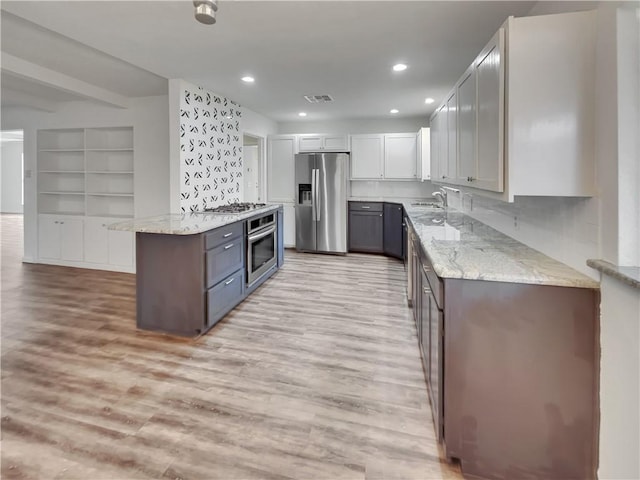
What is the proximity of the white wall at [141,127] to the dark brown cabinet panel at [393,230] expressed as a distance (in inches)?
143

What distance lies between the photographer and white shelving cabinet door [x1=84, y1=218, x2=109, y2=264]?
533 centimetres

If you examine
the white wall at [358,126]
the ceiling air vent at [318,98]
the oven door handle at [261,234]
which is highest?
the white wall at [358,126]

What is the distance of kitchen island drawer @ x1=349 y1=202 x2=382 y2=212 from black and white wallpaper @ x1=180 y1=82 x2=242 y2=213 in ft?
6.92

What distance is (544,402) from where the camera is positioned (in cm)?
150

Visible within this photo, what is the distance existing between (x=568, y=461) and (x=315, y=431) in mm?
1156

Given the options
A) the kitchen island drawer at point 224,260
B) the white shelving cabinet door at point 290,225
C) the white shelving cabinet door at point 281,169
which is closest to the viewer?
the kitchen island drawer at point 224,260

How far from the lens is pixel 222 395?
217cm

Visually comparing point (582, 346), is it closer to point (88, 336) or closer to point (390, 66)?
point (390, 66)

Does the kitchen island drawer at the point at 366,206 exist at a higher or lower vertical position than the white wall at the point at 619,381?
higher

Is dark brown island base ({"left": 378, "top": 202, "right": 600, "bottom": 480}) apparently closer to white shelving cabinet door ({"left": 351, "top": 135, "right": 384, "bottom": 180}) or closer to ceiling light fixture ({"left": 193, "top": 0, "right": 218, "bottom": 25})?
ceiling light fixture ({"left": 193, "top": 0, "right": 218, "bottom": 25})

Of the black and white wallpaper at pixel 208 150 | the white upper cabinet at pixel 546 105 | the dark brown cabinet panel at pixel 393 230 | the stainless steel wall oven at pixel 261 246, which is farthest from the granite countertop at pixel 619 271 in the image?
the dark brown cabinet panel at pixel 393 230

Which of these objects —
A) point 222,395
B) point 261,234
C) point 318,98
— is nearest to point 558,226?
point 222,395

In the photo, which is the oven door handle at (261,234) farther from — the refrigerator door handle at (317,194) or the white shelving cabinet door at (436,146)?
the white shelving cabinet door at (436,146)

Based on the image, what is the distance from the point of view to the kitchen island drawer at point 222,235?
3.02m
